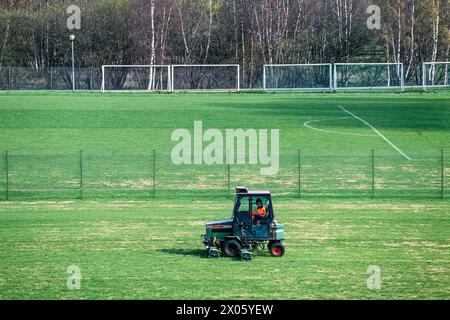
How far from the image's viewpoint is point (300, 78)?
82.0 meters

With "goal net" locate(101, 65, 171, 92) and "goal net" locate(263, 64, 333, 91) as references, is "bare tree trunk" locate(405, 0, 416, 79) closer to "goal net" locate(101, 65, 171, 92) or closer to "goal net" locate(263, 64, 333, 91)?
"goal net" locate(263, 64, 333, 91)

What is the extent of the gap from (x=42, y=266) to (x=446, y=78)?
63.5 m

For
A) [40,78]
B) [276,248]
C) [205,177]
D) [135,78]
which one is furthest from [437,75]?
[276,248]

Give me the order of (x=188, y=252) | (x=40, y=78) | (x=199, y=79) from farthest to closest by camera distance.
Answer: (x=40, y=78) < (x=199, y=79) < (x=188, y=252)

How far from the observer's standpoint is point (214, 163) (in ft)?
158

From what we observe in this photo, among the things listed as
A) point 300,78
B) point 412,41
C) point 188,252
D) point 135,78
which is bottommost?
point 188,252

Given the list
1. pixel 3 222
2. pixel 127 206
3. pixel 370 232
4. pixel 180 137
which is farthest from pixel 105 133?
pixel 370 232
